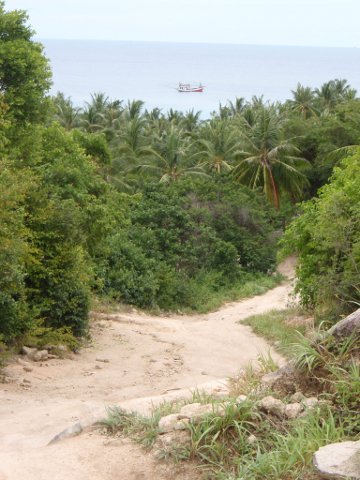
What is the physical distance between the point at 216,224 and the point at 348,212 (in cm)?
1329

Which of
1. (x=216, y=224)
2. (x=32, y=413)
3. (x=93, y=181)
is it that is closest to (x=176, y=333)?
(x=93, y=181)

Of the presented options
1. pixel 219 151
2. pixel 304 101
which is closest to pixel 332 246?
pixel 219 151

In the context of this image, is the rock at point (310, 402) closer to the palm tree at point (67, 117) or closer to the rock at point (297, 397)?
the rock at point (297, 397)

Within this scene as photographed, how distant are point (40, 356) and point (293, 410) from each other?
998 centimetres

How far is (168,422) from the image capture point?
24.7 ft

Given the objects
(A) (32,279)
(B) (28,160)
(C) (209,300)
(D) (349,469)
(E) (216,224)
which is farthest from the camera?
(E) (216,224)

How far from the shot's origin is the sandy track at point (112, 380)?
7367 millimetres

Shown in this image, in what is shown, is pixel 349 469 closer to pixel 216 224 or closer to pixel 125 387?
pixel 125 387

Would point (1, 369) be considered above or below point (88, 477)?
below

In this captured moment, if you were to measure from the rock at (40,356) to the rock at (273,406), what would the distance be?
974cm

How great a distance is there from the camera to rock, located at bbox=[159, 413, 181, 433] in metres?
7.42

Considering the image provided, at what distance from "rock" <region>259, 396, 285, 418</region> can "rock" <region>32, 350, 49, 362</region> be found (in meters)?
9.74

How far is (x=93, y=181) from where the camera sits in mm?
21781

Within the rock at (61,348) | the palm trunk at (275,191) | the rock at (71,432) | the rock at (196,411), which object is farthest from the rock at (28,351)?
the palm trunk at (275,191)
